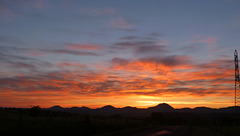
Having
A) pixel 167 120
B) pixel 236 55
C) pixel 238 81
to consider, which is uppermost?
pixel 236 55

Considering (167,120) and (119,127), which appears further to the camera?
(167,120)

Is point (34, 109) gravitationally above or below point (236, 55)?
below

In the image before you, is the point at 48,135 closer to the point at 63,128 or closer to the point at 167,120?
the point at 63,128

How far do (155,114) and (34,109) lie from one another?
57875 millimetres

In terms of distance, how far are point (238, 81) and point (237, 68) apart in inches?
89.9

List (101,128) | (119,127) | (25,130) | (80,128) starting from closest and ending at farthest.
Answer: (25,130) → (80,128) → (101,128) → (119,127)

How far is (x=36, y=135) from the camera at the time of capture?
74.7 feet

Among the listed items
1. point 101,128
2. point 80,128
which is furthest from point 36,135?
point 101,128

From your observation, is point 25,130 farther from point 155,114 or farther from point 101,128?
point 155,114

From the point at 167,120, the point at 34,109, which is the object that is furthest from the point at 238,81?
the point at 167,120

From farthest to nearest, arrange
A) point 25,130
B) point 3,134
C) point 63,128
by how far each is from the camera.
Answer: point 63,128 → point 25,130 → point 3,134

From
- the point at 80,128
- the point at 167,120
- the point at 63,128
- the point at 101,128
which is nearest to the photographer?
the point at 63,128

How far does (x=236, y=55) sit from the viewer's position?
43.7m

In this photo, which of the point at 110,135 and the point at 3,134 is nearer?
the point at 3,134
